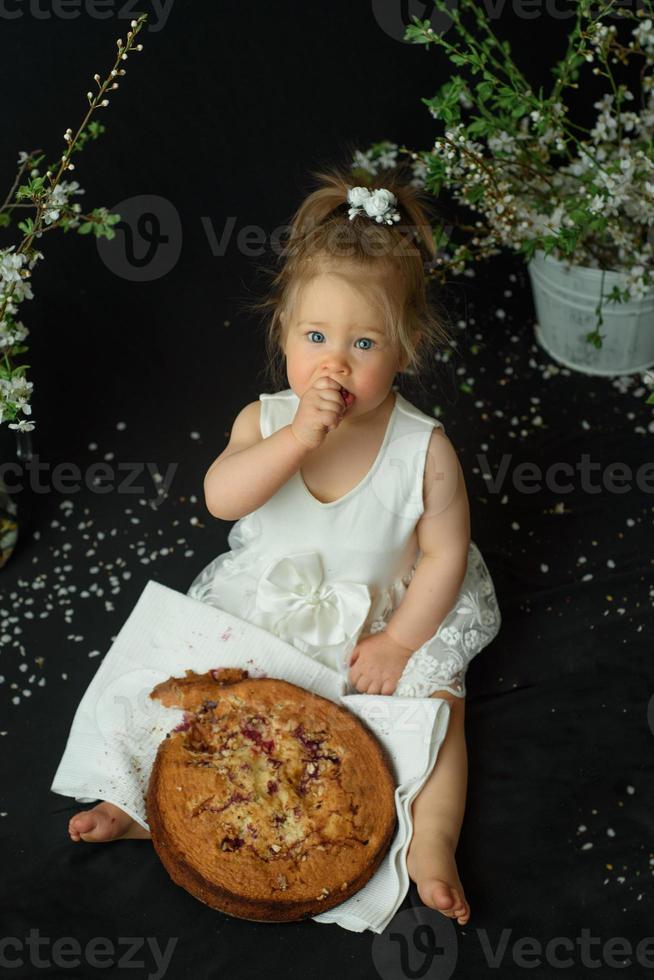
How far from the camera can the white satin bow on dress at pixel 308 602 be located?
153 cm

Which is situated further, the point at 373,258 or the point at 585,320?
Answer: the point at 585,320

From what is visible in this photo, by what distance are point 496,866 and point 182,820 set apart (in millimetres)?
411

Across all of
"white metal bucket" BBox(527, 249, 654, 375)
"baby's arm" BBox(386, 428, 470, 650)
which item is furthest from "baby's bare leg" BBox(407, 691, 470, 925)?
"white metal bucket" BBox(527, 249, 654, 375)

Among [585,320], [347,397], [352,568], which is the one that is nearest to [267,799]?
[352,568]

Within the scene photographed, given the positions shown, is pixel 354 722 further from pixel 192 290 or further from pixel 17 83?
pixel 17 83

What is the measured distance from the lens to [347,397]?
1375 mm

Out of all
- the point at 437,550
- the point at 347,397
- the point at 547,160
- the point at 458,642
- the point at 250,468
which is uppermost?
the point at 547,160

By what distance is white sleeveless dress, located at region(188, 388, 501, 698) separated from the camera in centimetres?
150

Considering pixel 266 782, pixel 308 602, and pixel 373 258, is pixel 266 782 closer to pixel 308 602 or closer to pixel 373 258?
pixel 308 602

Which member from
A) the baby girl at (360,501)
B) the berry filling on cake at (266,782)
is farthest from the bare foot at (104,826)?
the berry filling on cake at (266,782)

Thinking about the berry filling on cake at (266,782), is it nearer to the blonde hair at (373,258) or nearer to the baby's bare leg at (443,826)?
the baby's bare leg at (443,826)

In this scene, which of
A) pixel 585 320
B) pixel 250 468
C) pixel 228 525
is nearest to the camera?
pixel 250 468

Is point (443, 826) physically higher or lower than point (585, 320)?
lower

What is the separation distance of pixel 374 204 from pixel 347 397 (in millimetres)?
239
